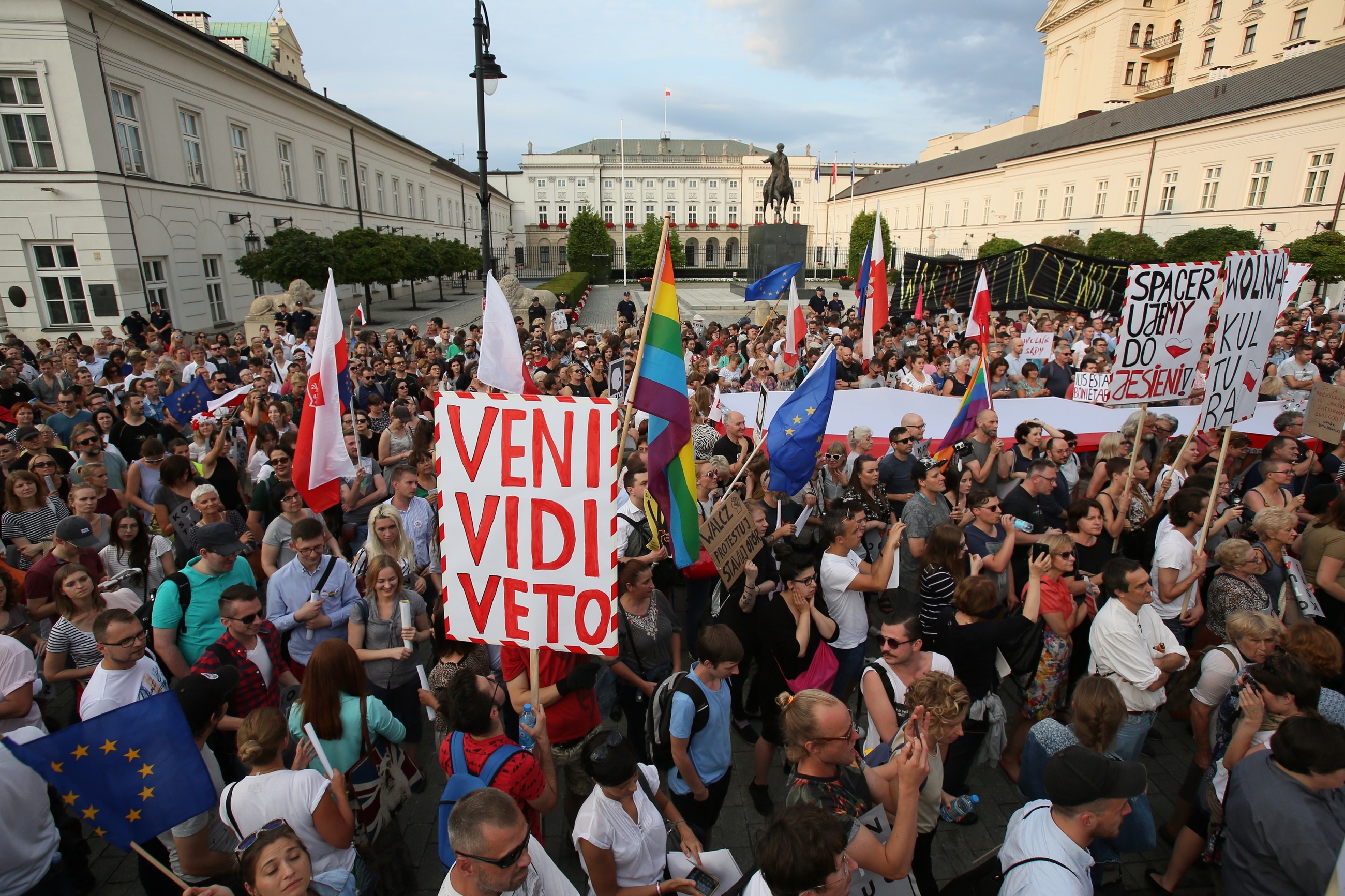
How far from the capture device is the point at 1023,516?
212 inches

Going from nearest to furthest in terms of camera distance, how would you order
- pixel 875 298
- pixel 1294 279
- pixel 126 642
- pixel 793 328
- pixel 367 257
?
pixel 126 642
pixel 793 328
pixel 875 298
pixel 1294 279
pixel 367 257

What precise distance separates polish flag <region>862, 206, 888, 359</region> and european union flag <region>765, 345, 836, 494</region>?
6371 millimetres

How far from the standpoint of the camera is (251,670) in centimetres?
357

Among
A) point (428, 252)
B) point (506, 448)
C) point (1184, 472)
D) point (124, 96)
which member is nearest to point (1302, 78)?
point (1184, 472)

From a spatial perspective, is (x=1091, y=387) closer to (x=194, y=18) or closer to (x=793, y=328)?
(x=793, y=328)

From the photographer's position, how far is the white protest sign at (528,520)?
2.86 meters

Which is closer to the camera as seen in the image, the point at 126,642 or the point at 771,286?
the point at 126,642

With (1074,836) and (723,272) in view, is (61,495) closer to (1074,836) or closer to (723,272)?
(1074,836)

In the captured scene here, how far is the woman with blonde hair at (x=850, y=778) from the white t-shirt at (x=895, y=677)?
0.50 meters

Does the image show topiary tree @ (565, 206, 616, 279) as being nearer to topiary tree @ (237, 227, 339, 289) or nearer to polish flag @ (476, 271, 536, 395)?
topiary tree @ (237, 227, 339, 289)

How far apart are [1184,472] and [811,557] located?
450 centimetres

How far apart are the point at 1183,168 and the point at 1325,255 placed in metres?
17.2

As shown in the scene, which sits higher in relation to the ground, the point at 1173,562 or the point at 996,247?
the point at 996,247

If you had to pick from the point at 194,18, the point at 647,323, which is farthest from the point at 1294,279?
the point at 194,18
